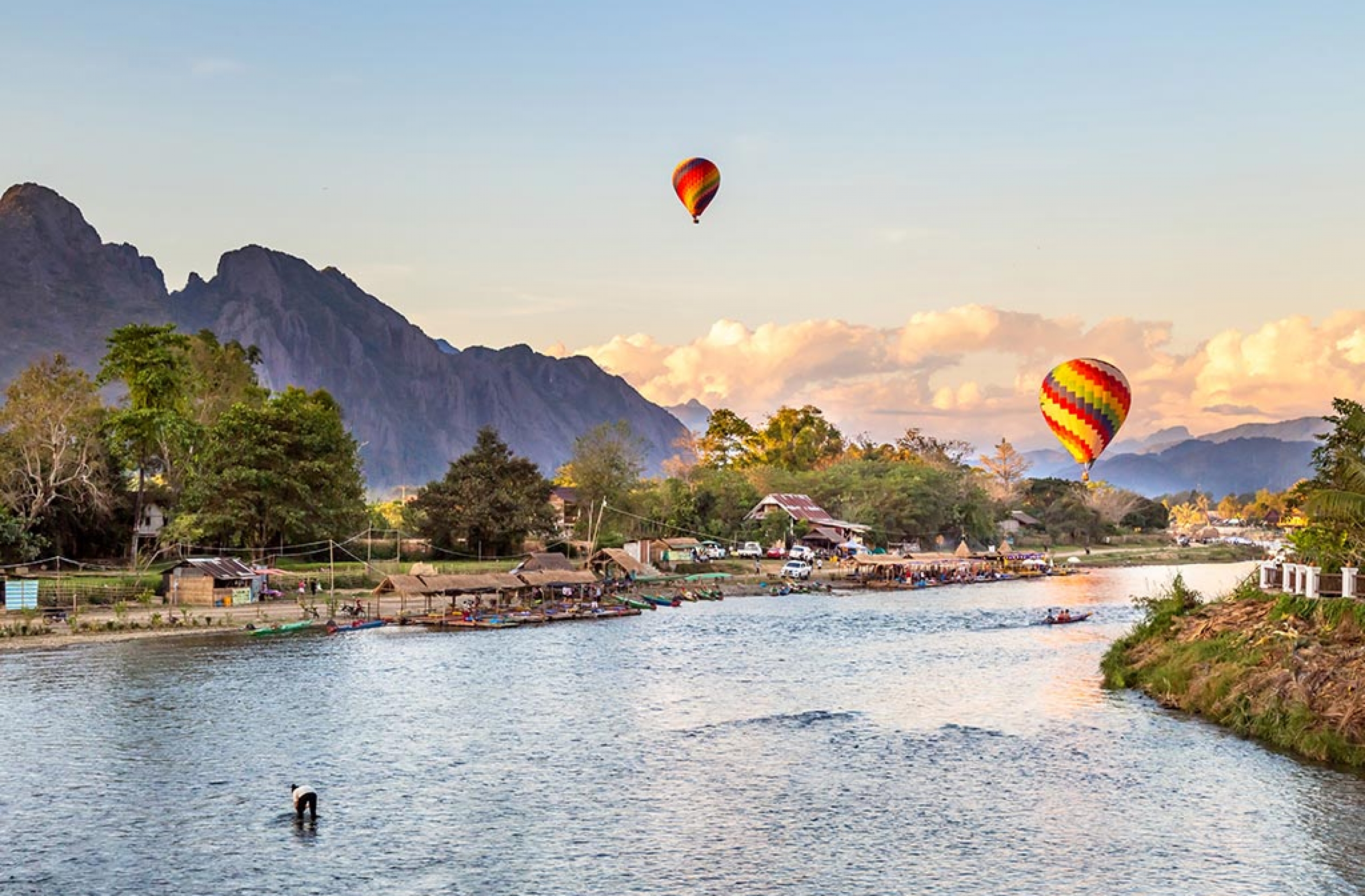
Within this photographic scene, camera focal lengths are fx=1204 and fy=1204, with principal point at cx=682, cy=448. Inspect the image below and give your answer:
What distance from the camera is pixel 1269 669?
112 feet

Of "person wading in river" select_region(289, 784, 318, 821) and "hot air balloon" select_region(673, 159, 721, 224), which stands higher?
"hot air balloon" select_region(673, 159, 721, 224)

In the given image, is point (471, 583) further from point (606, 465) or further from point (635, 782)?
point (606, 465)

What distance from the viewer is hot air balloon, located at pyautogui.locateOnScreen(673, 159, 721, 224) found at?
7475 cm

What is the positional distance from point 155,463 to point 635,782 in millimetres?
67527

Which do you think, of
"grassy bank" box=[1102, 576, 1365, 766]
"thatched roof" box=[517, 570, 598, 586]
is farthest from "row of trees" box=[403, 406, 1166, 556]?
"grassy bank" box=[1102, 576, 1365, 766]

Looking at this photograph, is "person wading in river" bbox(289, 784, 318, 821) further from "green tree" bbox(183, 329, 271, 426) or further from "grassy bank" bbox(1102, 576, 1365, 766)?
"green tree" bbox(183, 329, 271, 426)

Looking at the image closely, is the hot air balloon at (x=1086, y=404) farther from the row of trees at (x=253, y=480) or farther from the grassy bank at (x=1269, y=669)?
the row of trees at (x=253, y=480)

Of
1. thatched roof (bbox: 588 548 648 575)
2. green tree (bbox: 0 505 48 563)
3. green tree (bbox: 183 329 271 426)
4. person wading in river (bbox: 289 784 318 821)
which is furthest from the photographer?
green tree (bbox: 183 329 271 426)

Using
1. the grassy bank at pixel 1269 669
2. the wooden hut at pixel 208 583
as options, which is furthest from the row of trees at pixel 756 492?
the grassy bank at pixel 1269 669

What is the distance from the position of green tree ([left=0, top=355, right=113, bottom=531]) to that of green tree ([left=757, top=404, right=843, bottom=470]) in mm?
85644

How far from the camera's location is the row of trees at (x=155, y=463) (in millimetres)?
72375

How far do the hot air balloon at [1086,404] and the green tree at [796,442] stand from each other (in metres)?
88.5

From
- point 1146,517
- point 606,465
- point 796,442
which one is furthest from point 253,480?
point 1146,517

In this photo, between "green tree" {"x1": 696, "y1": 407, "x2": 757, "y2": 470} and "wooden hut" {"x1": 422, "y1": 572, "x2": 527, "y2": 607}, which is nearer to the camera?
"wooden hut" {"x1": 422, "y1": 572, "x2": 527, "y2": 607}
